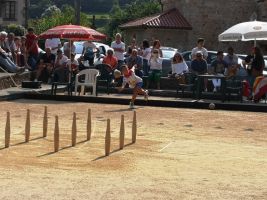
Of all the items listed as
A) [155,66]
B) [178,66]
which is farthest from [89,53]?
[178,66]

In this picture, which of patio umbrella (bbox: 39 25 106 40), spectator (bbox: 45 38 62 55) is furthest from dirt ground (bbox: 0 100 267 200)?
spectator (bbox: 45 38 62 55)

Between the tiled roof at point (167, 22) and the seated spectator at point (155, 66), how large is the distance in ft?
56.0

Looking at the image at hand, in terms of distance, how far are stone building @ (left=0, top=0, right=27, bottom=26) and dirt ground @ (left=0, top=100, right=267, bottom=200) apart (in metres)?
73.6

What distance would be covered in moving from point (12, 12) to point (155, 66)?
229 ft

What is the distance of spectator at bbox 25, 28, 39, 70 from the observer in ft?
79.9

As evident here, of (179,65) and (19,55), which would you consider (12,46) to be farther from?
(179,65)

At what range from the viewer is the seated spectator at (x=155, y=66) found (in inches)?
893

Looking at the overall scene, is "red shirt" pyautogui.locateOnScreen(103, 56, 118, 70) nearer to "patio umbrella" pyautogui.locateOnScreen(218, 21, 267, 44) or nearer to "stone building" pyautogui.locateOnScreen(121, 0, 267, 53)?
"patio umbrella" pyautogui.locateOnScreen(218, 21, 267, 44)

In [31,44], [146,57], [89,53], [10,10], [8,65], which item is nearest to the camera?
[146,57]

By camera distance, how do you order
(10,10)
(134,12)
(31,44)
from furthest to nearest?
(134,12)
(10,10)
(31,44)

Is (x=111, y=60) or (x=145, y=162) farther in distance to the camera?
(x=111, y=60)

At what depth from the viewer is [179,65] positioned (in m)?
22.3

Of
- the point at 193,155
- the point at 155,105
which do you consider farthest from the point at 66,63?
the point at 193,155

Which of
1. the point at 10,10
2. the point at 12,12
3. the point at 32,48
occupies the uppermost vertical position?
the point at 10,10
